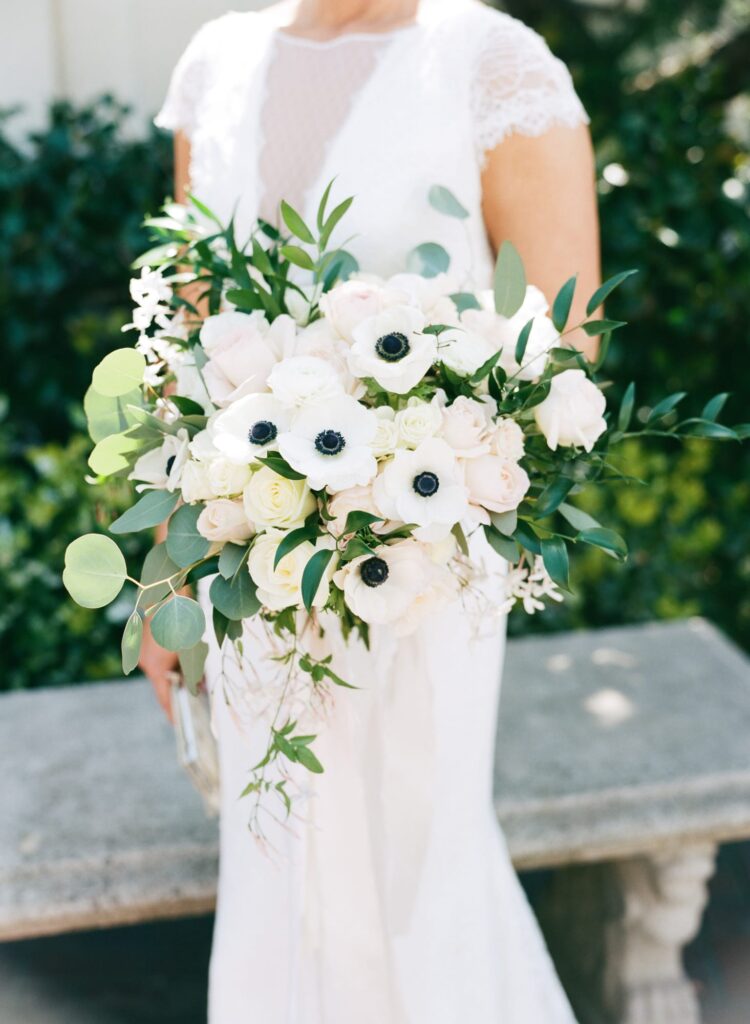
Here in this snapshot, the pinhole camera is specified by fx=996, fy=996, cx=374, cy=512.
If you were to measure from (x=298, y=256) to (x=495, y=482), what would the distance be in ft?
1.27

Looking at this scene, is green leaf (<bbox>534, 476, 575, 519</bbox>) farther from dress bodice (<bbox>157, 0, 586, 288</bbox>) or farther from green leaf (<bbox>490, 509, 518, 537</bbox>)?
dress bodice (<bbox>157, 0, 586, 288</bbox>)

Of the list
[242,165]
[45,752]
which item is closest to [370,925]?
[45,752]

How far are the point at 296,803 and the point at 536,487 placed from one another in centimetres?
65

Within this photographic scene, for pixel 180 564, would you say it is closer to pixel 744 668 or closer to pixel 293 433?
pixel 293 433

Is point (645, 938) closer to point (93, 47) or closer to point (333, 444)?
point (333, 444)

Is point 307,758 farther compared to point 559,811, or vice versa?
point 559,811

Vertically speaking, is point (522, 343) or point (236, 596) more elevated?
point (522, 343)

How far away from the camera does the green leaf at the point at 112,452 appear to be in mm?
1197

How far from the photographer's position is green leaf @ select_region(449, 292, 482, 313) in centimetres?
128

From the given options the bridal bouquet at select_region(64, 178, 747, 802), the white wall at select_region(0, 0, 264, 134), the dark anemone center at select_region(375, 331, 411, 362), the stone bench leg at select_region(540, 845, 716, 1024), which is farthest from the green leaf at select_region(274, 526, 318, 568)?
the white wall at select_region(0, 0, 264, 134)

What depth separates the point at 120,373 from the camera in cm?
119

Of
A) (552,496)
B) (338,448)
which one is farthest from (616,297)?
(338,448)

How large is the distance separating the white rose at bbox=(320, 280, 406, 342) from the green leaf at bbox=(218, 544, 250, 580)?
0.28 metres

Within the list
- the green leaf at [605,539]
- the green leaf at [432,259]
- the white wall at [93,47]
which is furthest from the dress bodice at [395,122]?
the white wall at [93,47]
